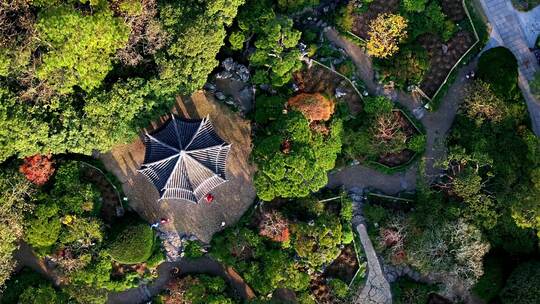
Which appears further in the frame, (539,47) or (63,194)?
(539,47)

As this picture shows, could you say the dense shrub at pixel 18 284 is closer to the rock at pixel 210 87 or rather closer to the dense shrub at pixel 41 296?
the dense shrub at pixel 41 296

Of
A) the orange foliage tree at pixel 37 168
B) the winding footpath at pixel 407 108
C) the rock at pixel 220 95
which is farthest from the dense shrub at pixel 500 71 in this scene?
the orange foliage tree at pixel 37 168

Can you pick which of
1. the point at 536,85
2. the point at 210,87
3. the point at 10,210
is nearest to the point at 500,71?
the point at 536,85

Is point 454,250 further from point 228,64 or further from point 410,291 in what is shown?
point 228,64

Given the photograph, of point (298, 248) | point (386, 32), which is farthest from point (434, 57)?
point (298, 248)

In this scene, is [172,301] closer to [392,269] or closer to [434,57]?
[392,269]

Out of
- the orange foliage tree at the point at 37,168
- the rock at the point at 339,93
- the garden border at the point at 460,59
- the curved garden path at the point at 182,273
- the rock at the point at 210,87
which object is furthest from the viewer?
the garden border at the point at 460,59

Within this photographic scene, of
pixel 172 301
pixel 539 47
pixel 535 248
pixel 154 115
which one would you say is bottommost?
pixel 535 248
